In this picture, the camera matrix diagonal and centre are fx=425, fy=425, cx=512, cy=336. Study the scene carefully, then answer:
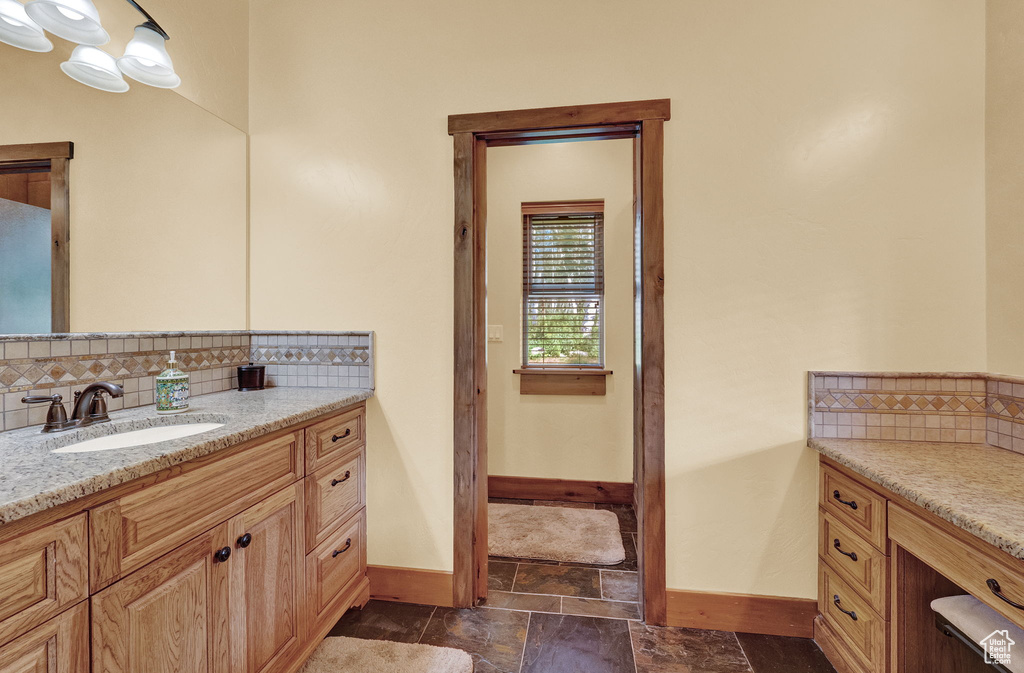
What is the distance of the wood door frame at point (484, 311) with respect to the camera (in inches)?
70.9

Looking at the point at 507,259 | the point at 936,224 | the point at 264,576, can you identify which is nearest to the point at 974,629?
the point at 936,224

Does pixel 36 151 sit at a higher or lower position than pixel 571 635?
higher

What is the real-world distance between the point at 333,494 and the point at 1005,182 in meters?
2.82

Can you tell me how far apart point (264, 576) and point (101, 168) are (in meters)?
1.52

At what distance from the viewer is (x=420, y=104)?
1.97 m

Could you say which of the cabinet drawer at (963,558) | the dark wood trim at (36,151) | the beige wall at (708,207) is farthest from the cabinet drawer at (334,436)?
the cabinet drawer at (963,558)

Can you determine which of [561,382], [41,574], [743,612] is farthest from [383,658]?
[561,382]

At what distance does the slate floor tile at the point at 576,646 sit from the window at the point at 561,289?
1.68 m

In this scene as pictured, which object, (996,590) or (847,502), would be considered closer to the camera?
(996,590)

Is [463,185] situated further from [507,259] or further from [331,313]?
[507,259]

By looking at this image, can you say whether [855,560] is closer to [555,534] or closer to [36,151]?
[555,534]

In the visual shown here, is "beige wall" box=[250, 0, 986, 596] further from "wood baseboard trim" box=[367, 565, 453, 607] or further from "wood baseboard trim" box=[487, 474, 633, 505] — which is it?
"wood baseboard trim" box=[487, 474, 633, 505]

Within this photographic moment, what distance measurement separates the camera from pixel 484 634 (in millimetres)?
1750

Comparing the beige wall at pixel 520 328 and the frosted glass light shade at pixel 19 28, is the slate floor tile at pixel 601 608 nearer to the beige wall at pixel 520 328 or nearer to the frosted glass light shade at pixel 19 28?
the beige wall at pixel 520 328
